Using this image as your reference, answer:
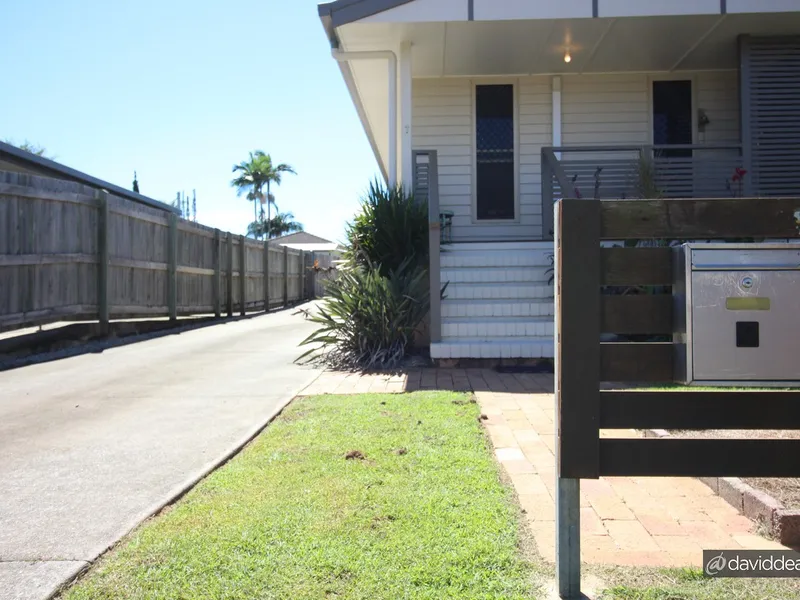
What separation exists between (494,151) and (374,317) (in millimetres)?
4564

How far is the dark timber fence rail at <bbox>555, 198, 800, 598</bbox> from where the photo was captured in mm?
2574

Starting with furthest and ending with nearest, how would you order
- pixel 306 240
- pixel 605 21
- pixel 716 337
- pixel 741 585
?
pixel 306 240, pixel 605 21, pixel 741 585, pixel 716 337

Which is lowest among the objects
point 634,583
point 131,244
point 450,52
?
point 634,583

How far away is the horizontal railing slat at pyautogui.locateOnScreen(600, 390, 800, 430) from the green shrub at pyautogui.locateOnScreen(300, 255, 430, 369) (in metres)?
5.74

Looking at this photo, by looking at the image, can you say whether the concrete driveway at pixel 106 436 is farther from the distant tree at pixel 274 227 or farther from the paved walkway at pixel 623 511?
the distant tree at pixel 274 227

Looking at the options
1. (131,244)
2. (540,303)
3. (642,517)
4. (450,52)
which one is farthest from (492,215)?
(642,517)

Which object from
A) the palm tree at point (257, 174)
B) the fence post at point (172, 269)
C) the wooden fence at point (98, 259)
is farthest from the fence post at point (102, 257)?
the palm tree at point (257, 174)

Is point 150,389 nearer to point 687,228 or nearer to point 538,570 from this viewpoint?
point 538,570

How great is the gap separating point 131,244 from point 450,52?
6028mm

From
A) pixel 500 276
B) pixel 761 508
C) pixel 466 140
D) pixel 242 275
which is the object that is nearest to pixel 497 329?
pixel 500 276

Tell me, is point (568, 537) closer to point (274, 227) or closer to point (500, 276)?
point (500, 276)

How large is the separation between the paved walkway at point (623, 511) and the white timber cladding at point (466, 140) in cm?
630

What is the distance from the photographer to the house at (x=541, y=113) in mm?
9008

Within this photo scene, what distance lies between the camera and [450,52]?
1035cm
